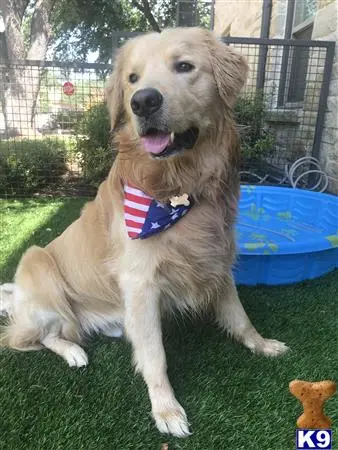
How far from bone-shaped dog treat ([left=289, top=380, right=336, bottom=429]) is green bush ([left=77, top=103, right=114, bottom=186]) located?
457 centimetres

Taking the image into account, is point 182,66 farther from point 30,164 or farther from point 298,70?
point 298,70

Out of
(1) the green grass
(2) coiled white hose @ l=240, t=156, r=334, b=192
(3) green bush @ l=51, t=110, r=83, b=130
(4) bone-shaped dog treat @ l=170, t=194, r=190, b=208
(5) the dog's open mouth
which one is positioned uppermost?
(5) the dog's open mouth

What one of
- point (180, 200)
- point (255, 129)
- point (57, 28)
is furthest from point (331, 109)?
point (57, 28)

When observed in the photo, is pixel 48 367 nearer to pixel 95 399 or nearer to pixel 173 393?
pixel 95 399

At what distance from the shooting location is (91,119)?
18.6 ft

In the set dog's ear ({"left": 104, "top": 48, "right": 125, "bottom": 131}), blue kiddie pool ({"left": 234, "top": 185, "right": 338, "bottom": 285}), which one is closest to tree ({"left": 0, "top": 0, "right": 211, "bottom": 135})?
blue kiddie pool ({"left": 234, "top": 185, "right": 338, "bottom": 285})

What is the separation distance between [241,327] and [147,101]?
4.45ft

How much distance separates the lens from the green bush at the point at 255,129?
5441 millimetres

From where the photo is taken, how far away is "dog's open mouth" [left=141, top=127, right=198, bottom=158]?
5.95 ft

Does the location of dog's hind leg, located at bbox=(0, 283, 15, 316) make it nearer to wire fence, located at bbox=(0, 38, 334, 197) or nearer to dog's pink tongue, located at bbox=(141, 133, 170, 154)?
dog's pink tongue, located at bbox=(141, 133, 170, 154)

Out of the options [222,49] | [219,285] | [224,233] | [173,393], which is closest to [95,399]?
[173,393]

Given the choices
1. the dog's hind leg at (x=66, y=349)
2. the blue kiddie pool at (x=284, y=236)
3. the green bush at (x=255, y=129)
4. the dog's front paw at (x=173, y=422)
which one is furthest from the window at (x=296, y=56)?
the dog's front paw at (x=173, y=422)

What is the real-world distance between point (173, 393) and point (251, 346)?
0.58 m

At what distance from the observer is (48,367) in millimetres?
2213
